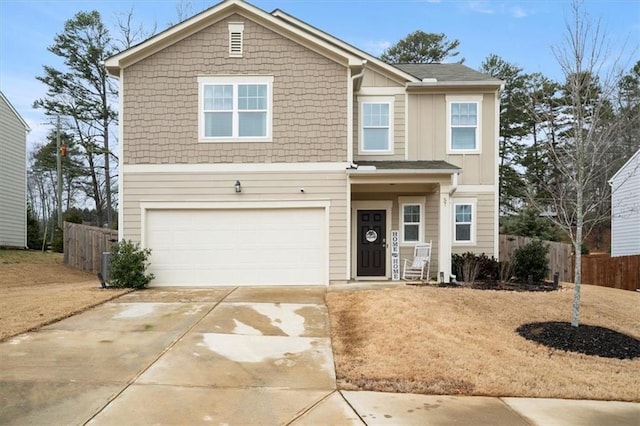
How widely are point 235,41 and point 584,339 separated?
10365mm

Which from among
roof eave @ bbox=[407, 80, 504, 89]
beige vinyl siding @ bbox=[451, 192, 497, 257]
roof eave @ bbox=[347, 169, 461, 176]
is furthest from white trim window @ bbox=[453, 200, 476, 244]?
roof eave @ bbox=[407, 80, 504, 89]

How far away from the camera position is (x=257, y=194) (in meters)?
12.4

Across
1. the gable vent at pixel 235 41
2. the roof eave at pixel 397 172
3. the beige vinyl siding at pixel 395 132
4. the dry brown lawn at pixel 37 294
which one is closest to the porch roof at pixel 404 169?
the roof eave at pixel 397 172

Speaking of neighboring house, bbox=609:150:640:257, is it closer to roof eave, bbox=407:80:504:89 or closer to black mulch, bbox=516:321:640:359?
roof eave, bbox=407:80:504:89

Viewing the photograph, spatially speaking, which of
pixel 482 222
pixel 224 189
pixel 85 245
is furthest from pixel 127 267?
pixel 482 222

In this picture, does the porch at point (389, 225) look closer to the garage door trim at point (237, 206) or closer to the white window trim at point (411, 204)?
the white window trim at point (411, 204)

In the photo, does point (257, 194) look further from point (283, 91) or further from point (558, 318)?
point (558, 318)

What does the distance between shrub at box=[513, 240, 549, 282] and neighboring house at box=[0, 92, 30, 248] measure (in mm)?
20955

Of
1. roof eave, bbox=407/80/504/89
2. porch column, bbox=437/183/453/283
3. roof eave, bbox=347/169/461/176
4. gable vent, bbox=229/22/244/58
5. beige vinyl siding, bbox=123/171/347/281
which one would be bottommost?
porch column, bbox=437/183/453/283

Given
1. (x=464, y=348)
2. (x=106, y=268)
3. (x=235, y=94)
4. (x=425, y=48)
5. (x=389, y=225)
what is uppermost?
(x=425, y=48)

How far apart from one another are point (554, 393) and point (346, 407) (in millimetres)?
2533

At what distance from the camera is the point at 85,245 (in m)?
18.2

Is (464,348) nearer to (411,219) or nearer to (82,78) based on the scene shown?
(411,219)

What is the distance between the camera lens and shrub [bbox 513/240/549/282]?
13.7 metres
